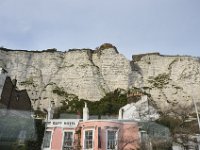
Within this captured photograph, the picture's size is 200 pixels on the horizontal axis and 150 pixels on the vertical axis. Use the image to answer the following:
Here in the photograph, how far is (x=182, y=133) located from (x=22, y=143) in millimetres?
12571

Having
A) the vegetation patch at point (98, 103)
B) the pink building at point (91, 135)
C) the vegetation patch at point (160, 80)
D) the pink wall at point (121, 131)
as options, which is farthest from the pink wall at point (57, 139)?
the vegetation patch at point (160, 80)

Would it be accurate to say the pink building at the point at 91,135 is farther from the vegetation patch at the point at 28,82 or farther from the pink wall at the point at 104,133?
the vegetation patch at the point at 28,82

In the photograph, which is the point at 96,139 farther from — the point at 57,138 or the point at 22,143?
the point at 22,143

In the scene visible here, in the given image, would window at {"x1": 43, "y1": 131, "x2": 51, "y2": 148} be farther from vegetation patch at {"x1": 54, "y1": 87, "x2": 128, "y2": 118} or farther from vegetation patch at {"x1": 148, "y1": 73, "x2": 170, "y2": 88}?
vegetation patch at {"x1": 148, "y1": 73, "x2": 170, "y2": 88}

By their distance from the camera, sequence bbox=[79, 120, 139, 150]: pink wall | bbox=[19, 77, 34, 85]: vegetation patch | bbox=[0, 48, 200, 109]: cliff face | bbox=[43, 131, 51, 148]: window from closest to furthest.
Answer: bbox=[79, 120, 139, 150]: pink wall
bbox=[43, 131, 51, 148]: window
bbox=[0, 48, 200, 109]: cliff face
bbox=[19, 77, 34, 85]: vegetation patch

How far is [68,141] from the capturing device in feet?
87.2

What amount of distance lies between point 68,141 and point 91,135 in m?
2.04

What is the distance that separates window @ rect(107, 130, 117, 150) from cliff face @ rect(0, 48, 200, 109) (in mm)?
23701

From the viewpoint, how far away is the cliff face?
5088cm

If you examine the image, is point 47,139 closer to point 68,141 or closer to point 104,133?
point 68,141

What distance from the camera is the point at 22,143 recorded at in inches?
1048

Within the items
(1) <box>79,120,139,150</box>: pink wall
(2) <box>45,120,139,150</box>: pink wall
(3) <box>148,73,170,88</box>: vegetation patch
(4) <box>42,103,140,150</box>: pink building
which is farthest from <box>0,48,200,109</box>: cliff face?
(1) <box>79,120,139,150</box>: pink wall

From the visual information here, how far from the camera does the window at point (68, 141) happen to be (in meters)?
26.3

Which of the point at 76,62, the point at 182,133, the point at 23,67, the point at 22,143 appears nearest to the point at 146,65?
the point at 76,62
